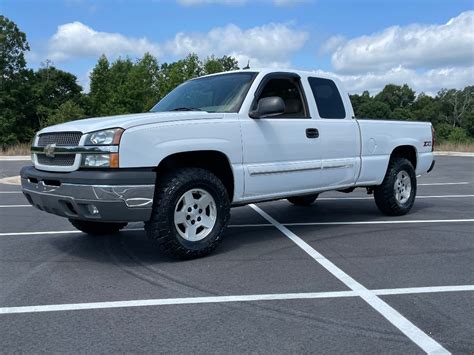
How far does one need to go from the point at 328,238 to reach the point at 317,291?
85.9 inches

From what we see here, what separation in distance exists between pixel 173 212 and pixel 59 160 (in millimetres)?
1248

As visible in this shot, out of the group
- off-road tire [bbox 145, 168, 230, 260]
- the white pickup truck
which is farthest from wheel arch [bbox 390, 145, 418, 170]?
off-road tire [bbox 145, 168, 230, 260]

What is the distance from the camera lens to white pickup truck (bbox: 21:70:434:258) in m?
4.64

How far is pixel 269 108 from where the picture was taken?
17.8ft

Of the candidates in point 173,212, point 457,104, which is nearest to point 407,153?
point 173,212

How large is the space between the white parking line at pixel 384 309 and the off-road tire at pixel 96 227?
2.42 m

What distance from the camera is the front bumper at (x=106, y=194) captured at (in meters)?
4.56

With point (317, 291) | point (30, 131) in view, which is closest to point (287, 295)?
point (317, 291)

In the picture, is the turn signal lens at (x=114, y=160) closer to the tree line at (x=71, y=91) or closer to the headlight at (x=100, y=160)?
the headlight at (x=100, y=160)

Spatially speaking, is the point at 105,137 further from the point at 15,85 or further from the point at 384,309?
A: the point at 15,85

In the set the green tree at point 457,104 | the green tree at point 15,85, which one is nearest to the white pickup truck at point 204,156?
the green tree at point 15,85

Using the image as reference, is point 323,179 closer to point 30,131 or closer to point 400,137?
point 400,137

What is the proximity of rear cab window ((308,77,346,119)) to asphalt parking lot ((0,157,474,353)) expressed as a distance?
1596mm

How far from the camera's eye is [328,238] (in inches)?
249
